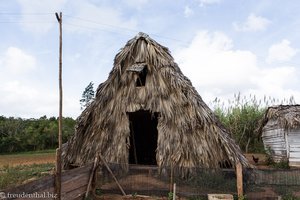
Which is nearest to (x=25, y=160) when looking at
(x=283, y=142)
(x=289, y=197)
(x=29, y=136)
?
(x=29, y=136)

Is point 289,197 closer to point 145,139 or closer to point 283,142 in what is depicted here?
point 145,139

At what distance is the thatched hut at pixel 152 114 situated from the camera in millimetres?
8883

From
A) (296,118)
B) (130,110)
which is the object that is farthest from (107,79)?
(296,118)

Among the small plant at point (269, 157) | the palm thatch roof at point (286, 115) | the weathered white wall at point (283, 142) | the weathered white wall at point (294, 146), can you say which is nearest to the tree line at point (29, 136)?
the small plant at point (269, 157)

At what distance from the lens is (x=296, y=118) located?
14.1m

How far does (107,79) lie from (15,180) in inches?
190

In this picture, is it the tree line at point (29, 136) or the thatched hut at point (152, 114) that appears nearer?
the thatched hut at point (152, 114)

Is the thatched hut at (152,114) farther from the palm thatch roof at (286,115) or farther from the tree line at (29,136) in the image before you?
the tree line at (29,136)

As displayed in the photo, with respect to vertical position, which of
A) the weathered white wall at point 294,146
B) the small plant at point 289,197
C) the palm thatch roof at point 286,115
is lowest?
the small plant at point 289,197

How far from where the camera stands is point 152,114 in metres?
9.72

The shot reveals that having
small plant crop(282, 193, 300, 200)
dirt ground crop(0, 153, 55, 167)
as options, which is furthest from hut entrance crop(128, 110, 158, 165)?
small plant crop(282, 193, 300, 200)

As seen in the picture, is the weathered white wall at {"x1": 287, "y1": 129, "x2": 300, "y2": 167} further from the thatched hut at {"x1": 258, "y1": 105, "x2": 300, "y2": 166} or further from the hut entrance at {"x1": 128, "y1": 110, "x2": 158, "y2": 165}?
the hut entrance at {"x1": 128, "y1": 110, "x2": 158, "y2": 165}

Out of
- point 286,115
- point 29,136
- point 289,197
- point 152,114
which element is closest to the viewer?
point 289,197

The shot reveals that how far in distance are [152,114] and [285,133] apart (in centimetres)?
793
